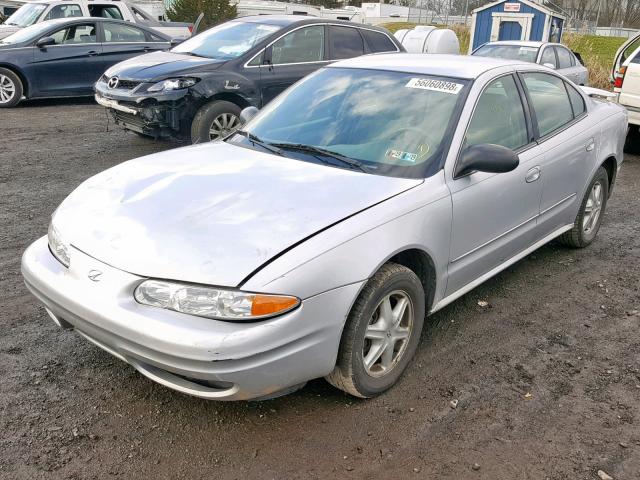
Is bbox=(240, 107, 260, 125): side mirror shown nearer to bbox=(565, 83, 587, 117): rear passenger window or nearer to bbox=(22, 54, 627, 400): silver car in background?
bbox=(22, 54, 627, 400): silver car in background

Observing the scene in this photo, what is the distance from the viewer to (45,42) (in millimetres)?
10805

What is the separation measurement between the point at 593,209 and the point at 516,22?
18483mm

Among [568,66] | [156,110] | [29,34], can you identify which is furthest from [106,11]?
[568,66]

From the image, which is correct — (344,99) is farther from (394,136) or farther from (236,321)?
(236,321)

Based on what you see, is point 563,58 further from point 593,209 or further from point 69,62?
point 69,62

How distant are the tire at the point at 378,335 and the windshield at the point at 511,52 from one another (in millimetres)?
10240

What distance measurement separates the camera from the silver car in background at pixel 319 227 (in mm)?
2578

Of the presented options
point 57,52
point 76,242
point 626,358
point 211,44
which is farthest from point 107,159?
point 626,358

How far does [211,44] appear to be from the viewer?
8.24 m

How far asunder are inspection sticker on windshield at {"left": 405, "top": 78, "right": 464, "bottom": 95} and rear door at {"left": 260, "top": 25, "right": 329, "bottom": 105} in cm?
426

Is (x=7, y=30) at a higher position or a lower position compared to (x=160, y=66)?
lower

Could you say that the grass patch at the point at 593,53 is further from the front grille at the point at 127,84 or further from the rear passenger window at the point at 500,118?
the rear passenger window at the point at 500,118

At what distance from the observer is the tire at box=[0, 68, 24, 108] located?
420 inches

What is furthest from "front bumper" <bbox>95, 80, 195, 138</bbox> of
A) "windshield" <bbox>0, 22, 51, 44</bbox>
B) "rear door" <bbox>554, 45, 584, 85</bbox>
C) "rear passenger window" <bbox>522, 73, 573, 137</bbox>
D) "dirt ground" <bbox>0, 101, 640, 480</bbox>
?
"rear door" <bbox>554, 45, 584, 85</bbox>
